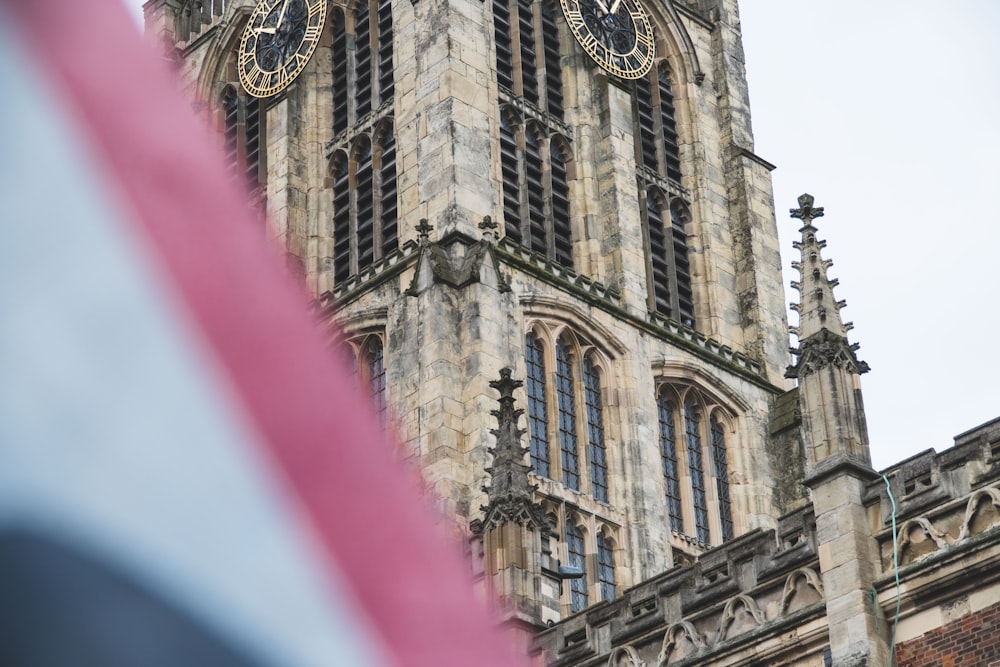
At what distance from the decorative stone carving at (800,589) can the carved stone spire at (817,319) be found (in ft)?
8.67

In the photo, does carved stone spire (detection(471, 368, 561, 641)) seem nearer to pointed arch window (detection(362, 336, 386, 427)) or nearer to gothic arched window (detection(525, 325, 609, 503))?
gothic arched window (detection(525, 325, 609, 503))

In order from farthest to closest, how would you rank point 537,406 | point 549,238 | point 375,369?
point 549,238 < point 375,369 < point 537,406

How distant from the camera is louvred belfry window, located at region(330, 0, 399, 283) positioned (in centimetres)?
5100

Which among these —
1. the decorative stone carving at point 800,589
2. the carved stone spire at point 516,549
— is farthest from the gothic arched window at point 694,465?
the decorative stone carving at point 800,589

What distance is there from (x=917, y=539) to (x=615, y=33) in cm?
3757

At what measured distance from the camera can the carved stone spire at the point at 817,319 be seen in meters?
23.0

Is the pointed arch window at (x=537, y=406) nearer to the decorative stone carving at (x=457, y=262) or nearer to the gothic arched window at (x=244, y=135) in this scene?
the decorative stone carving at (x=457, y=262)

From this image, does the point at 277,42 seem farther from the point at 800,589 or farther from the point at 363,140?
the point at 800,589

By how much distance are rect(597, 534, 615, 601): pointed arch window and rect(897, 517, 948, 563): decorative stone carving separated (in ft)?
80.8

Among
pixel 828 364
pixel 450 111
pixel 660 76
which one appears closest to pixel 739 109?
pixel 660 76

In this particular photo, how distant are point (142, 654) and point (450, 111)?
4527 cm

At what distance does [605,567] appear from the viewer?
46062 millimetres

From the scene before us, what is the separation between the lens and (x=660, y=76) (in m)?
58.3

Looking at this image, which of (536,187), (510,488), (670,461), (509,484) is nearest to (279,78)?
(536,187)
